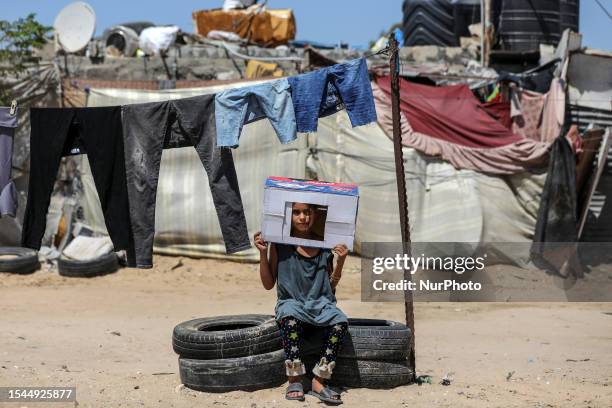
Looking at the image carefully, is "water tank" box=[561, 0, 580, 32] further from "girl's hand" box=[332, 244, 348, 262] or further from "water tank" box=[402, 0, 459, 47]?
"girl's hand" box=[332, 244, 348, 262]

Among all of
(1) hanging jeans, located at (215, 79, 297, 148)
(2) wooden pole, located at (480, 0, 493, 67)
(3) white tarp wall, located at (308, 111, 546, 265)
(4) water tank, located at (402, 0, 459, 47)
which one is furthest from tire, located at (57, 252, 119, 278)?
(4) water tank, located at (402, 0, 459, 47)

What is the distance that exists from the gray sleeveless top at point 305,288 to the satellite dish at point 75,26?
1147 cm

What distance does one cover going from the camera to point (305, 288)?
248 inches

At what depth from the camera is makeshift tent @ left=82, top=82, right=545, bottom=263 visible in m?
14.2

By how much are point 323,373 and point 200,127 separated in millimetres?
2355

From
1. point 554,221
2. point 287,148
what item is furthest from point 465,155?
point 287,148

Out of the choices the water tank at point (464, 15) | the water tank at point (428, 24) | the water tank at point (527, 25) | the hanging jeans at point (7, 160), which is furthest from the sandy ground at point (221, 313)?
the water tank at point (464, 15)

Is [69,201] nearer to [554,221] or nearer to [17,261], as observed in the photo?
[17,261]

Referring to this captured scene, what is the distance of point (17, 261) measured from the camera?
531 inches

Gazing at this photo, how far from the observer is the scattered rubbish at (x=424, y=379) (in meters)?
6.99

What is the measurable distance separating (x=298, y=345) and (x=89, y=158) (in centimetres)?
258

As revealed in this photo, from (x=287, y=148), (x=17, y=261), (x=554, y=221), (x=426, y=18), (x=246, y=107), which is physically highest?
(x=426, y=18)

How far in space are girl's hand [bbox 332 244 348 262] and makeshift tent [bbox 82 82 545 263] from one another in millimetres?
7957

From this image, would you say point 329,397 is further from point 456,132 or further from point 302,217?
point 456,132
